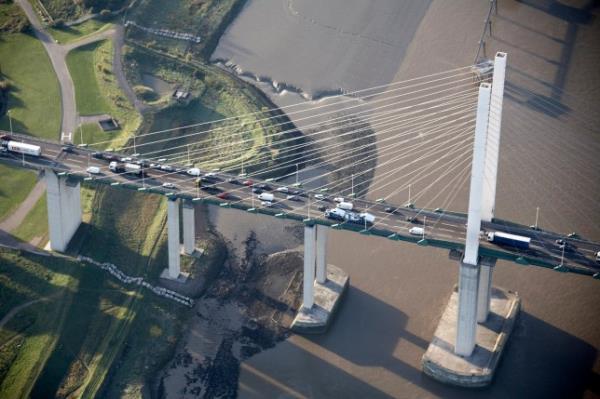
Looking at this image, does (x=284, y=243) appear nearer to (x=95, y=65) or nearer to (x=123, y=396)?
(x=123, y=396)

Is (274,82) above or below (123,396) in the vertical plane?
above

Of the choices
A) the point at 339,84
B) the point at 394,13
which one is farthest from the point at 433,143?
the point at 394,13

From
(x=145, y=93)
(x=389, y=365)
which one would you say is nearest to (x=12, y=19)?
(x=145, y=93)

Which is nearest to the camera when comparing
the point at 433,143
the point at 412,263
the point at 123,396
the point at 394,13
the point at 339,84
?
the point at 123,396

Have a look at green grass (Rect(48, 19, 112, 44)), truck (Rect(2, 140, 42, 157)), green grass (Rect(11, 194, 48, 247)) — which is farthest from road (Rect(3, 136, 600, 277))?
green grass (Rect(48, 19, 112, 44))

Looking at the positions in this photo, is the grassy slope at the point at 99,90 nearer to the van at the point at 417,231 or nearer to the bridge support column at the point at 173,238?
the bridge support column at the point at 173,238

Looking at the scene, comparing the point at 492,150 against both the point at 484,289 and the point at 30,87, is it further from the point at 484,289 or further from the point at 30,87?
the point at 30,87

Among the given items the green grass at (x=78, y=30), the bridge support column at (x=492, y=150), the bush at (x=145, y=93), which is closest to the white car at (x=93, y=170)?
the bush at (x=145, y=93)
